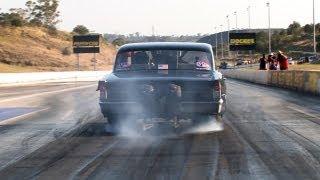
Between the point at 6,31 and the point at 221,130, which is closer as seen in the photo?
the point at 221,130

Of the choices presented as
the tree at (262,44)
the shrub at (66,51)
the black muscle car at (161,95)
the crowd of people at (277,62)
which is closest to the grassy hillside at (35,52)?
the shrub at (66,51)

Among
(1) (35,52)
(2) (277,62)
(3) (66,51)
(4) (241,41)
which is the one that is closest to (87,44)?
(1) (35,52)

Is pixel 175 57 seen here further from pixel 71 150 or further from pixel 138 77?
pixel 71 150

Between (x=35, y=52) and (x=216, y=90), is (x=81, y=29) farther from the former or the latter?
(x=216, y=90)

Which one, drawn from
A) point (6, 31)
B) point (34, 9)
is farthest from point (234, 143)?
point (34, 9)

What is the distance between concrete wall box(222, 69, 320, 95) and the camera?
79.5 feet

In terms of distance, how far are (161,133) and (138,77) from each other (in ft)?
3.74

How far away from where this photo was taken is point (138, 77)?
→ 36.6 feet

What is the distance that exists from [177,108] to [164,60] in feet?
5.47

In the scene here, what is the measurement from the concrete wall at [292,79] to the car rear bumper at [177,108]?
43.9 ft

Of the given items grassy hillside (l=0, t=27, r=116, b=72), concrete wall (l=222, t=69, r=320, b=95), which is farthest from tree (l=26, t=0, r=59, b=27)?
concrete wall (l=222, t=69, r=320, b=95)

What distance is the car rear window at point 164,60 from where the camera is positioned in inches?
478

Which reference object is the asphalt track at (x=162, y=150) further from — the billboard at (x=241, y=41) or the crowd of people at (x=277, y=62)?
the billboard at (x=241, y=41)

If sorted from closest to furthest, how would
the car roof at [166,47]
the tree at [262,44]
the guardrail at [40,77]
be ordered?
the car roof at [166,47] → the guardrail at [40,77] → the tree at [262,44]
